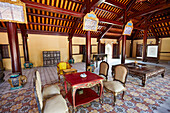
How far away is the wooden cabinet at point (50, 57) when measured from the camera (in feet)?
23.7

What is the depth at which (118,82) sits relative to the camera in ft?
8.21

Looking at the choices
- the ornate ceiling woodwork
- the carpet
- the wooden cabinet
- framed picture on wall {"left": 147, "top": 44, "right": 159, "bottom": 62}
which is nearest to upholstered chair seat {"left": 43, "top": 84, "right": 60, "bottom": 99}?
the carpet

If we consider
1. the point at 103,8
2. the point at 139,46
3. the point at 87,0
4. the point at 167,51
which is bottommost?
the point at 167,51

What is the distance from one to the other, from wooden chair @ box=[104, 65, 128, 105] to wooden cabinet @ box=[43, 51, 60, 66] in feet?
20.4

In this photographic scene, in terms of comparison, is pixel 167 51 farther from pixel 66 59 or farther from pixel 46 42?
pixel 46 42

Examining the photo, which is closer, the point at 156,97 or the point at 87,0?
the point at 156,97

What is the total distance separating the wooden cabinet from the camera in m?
7.22

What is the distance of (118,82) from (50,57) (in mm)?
6554

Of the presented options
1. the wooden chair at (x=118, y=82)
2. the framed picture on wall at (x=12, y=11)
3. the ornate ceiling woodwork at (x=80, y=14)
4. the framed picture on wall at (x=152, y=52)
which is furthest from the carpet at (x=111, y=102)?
the framed picture on wall at (x=152, y=52)

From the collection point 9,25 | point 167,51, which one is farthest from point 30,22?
point 167,51

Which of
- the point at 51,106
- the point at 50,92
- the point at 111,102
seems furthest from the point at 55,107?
the point at 111,102

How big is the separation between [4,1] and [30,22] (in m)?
3.63

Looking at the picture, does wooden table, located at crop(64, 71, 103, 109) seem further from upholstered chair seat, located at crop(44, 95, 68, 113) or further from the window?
the window

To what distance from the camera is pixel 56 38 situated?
26.3 feet
